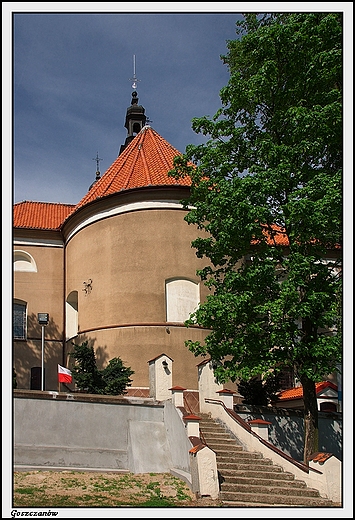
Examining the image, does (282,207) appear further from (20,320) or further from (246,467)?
(20,320)

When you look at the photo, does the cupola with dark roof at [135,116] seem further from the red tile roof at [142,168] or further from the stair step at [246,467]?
the stair step at [246,467]

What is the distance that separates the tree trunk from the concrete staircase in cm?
114

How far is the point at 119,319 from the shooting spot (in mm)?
22531

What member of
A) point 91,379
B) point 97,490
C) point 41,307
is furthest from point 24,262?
point 97,490

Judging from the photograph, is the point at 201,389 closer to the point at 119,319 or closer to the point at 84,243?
the point at 119,319

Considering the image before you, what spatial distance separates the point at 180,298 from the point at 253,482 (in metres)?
9.04

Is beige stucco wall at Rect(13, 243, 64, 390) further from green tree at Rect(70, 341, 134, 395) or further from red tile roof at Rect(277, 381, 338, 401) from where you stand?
red tile roof at Rect(277, 381, 338, 401)

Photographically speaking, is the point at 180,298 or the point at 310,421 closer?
the point at 310,421

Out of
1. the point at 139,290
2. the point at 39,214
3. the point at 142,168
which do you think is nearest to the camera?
the point at 139,290

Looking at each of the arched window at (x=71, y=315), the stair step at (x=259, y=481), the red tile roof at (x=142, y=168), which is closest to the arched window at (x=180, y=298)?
the red tile roof at (x=142, y=168)

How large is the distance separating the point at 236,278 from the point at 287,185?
273 centimetres

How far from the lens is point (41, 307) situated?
1069 inches

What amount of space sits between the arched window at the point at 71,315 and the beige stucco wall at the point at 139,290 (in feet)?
7.98

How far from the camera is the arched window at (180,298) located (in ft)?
74.3
